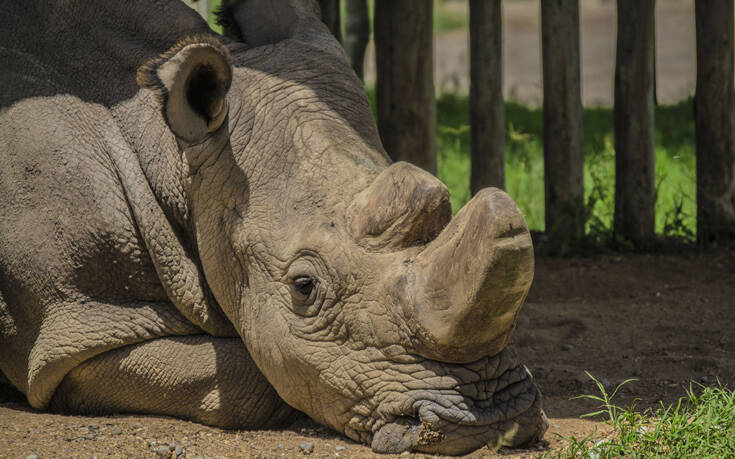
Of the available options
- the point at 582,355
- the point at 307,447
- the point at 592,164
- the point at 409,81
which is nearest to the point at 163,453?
the point at 307,447

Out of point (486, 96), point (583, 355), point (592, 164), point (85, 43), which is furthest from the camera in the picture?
point (592, 164)

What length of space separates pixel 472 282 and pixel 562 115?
3840mm

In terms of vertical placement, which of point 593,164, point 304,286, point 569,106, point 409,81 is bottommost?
point 593,164

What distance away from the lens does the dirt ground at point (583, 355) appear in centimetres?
350

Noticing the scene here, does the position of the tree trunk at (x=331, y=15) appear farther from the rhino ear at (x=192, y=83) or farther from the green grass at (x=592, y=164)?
the rhino ear at (x=192, y=83)

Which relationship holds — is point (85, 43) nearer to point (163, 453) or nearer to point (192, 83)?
point (192, 83)

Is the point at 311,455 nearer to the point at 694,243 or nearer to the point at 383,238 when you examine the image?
the point at 383,238

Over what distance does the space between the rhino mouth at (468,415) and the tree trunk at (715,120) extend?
379 cm

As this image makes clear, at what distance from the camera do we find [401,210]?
10.7ft

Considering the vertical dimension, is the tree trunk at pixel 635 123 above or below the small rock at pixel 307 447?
above

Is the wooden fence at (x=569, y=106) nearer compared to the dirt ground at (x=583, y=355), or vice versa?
the dirt ground at (x=583, y=355)

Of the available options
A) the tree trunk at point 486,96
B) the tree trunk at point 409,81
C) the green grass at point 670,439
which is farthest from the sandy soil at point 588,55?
the green grass at point 670,439

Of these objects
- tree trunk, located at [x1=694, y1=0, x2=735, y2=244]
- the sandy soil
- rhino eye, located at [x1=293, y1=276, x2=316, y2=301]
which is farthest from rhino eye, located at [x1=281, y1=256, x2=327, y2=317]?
the sandy soil

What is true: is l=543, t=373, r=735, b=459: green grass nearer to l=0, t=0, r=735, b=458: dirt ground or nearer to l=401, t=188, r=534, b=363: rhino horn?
l=0, t=0, r=735, b=458: dirt ground
